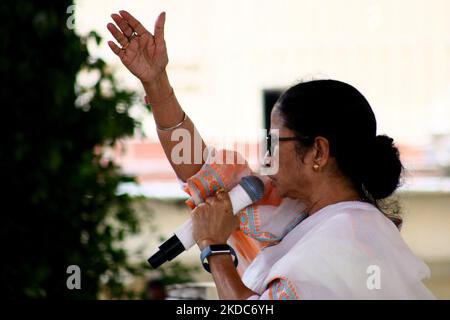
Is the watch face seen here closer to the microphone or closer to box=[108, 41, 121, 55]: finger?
the microphone

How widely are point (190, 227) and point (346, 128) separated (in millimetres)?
383

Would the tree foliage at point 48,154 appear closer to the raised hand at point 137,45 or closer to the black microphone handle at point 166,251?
the raised hand at point 137,45

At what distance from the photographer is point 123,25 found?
5.98 feet

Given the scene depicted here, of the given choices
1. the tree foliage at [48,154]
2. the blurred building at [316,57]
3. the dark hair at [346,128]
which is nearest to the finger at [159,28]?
the dark hair at [346,128]

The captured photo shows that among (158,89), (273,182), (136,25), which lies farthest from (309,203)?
(136,25)

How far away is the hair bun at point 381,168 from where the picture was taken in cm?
172

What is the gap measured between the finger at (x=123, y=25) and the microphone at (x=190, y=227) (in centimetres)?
42

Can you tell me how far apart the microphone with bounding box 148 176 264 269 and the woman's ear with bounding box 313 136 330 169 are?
145mm

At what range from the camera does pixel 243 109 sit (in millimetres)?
6824

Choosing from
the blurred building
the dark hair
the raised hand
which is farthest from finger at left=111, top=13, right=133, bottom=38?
the blurred building

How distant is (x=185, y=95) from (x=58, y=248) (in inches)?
162

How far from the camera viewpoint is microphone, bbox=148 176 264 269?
1689mm
